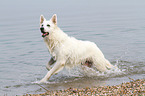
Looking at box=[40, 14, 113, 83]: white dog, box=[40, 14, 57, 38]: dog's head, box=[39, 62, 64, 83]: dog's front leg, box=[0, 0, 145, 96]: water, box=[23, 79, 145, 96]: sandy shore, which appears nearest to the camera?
box=[23, 79, 145, 96]: sandy shore

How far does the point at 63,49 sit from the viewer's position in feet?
31.3

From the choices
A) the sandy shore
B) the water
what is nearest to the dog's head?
the water

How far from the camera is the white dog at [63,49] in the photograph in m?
9.34

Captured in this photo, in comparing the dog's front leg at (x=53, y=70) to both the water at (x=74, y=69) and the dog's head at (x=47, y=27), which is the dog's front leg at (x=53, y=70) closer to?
the water at (x=74, y=69)

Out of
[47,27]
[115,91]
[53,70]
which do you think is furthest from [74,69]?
[115,91]

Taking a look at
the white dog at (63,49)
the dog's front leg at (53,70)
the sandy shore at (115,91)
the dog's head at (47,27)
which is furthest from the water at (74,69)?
the dog's head at (47,27)

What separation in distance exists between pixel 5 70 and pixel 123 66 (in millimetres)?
4503

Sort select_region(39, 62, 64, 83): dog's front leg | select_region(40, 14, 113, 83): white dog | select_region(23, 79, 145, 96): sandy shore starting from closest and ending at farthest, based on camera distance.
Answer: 1. select_region(23, 79, 145, 96): sandy shore
2. select_region(40, 14, 113, 83): white dog
3. select_region(39, 62, 64, 83): dog's front leg

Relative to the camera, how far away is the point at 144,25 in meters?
20.3

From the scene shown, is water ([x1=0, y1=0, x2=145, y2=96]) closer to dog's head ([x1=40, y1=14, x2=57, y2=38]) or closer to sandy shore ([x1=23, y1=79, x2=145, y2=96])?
sandy shore ([x1=23, y1=79, x2=145, y2=96])

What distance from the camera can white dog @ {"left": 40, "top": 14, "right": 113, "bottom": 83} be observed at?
934 centimetres

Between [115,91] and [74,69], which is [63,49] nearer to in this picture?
[74,69]

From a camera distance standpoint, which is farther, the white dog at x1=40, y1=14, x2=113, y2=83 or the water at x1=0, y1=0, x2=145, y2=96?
the water at x1=0, y1=0, x2=145, y2=96

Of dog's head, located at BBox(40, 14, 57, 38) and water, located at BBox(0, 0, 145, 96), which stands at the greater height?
dog's head, located at BBox(40, 14, 57, 38)
